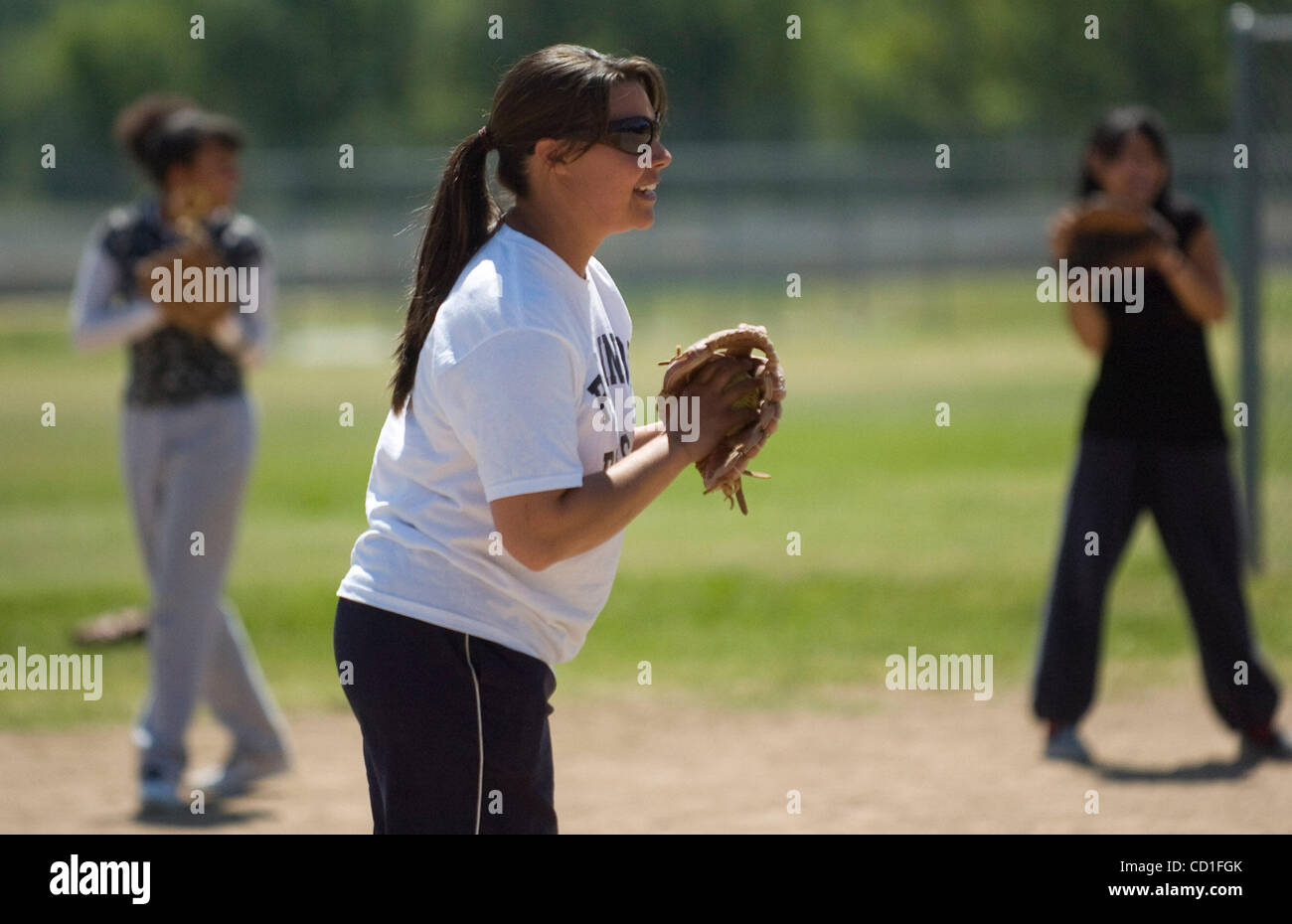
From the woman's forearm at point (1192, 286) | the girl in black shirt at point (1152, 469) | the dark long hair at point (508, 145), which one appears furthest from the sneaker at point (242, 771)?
the woman's forearm at point (1192, 286)

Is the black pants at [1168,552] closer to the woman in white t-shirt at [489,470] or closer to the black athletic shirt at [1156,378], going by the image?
the black athletic shirt at [1156,378]

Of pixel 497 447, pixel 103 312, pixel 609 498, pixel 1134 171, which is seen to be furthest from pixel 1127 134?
pixel 497 447

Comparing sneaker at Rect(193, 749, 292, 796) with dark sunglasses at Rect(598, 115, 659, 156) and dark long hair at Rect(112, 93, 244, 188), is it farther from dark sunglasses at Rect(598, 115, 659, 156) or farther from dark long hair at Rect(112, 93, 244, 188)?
dark sunglasses at Rect(598, 115, 659, 156)

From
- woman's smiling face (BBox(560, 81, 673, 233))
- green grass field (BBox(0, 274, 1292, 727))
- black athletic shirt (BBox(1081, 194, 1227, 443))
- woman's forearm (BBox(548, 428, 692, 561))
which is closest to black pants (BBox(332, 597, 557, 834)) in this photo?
woman's forearm (BBox(548, 428, 692, 561))

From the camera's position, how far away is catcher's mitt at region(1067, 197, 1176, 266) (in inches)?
246

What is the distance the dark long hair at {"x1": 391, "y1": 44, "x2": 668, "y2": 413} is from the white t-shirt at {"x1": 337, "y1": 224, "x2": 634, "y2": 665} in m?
0.09

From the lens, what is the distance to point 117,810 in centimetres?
598

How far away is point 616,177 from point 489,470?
25.6 inches

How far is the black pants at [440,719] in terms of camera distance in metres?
2.99

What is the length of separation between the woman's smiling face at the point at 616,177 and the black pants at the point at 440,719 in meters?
0.85

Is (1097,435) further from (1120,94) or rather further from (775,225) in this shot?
A: (1120,94)
